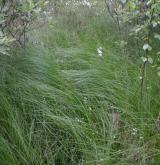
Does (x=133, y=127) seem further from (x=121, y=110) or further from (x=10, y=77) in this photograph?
(x=10, y=77)

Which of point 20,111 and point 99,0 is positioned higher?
point 99,0

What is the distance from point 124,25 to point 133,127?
2270 millimetres

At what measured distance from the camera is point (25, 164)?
94.3 inches

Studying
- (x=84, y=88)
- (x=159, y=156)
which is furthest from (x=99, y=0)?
(x=159, y=156)

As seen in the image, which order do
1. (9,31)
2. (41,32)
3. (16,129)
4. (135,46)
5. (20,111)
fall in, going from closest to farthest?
(16,129), (20,111), (9,31), (135,46), (41,32)

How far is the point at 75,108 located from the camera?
9.26ft

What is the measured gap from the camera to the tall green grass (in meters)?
2.42

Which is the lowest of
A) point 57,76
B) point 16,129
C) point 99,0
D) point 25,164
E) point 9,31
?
point 25,164

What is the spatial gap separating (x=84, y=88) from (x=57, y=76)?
0.25 m

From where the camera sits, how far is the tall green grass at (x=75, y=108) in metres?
2.42

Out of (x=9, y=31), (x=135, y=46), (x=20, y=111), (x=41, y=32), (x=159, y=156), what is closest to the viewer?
(x=159, y=156)

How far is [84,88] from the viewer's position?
10.3ft

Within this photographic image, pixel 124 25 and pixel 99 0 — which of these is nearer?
pixel 124 25

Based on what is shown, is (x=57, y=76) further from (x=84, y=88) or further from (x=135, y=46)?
(x=135, y=46)
